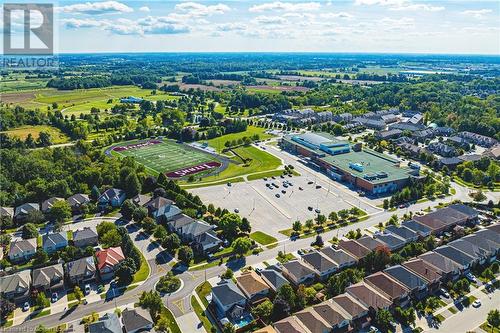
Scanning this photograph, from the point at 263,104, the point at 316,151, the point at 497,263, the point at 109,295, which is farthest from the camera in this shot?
the point at 263,104

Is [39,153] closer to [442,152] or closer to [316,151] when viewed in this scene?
[316,151]

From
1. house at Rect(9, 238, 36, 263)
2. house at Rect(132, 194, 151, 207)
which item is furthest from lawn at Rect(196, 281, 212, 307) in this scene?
house at Rect(9, 238, 36, 263)

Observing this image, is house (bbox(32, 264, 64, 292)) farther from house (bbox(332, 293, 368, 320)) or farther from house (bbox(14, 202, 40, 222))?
house (bbox(332, 293, 368, 320))

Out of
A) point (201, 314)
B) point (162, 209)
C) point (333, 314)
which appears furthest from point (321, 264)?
point (162, 209)

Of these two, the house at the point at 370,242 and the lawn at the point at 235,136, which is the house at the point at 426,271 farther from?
the lawn at the point at 235,136

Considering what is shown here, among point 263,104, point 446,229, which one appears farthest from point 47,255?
point 263,104

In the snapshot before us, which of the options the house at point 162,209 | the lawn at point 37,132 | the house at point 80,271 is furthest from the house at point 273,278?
the lawn at point 37,132
